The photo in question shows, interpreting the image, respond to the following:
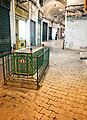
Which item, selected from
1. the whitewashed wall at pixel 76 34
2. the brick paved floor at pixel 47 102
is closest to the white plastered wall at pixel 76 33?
the whitewashed wall at pixel 76 34

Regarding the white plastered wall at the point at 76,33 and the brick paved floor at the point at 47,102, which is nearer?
the brick paved floor at the point at 47,102

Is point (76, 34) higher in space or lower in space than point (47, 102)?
higher

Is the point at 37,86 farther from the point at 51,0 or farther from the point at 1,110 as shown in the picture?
the point at 51,0

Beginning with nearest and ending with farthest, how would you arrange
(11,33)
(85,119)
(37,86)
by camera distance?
(85,119), (37,86), (11,33)

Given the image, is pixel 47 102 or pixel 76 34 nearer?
pixel 47 102

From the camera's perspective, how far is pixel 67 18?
11438 mm

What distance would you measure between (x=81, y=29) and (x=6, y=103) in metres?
9.73

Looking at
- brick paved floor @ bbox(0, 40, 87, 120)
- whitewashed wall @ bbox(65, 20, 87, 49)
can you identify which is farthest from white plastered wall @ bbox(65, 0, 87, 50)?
brick paved floor @ bbox(0, 40, 87, 120)

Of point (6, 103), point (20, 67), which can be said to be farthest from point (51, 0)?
point (6, 103)

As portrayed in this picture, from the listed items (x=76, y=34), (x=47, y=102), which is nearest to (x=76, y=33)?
(x=76, y=34)

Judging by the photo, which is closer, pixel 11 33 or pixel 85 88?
pixel 85 88

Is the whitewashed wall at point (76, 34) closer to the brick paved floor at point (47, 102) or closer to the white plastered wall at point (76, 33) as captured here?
the white plastered wall at point (76, 33)

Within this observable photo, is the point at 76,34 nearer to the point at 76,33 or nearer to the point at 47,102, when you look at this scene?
the point at 76,33

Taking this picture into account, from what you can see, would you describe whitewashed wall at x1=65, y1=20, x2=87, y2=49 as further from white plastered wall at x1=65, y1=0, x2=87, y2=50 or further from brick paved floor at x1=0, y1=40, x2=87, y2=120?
brick paved floor at x1=0, y1=40, x2=87, y2=120
